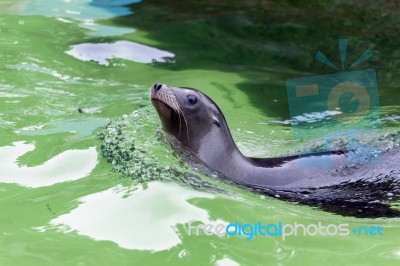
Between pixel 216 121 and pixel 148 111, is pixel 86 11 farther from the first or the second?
pixel 216 121

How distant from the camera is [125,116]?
19.9 feet

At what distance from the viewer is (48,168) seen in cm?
483

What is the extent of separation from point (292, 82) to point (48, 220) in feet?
14.4

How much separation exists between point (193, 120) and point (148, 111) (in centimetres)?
126

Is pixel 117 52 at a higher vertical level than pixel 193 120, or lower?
higher

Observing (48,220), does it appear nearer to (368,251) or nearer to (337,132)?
(368,251)

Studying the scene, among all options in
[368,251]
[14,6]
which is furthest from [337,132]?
[14,6]

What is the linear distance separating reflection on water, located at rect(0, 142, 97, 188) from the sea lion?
2.13ft

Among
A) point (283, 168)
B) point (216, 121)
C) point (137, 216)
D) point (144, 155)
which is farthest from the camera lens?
point (216, 121)

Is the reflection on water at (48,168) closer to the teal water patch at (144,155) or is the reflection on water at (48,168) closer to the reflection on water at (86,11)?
the teal water patch at (144,155)

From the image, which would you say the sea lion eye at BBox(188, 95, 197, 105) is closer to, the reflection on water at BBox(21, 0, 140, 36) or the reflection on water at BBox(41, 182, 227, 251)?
the reflection on water at BBox(41, 182, 227, 251)

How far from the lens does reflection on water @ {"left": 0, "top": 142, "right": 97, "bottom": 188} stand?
15.2 feet

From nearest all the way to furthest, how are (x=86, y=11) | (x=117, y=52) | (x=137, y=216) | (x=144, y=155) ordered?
1. (x=137, y=216)
2. (x=144, y=155)
3. (x=117, y=52)
4. (x=86, y=11)

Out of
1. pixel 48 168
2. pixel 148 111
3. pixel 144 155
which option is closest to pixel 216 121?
pixel 144 155
